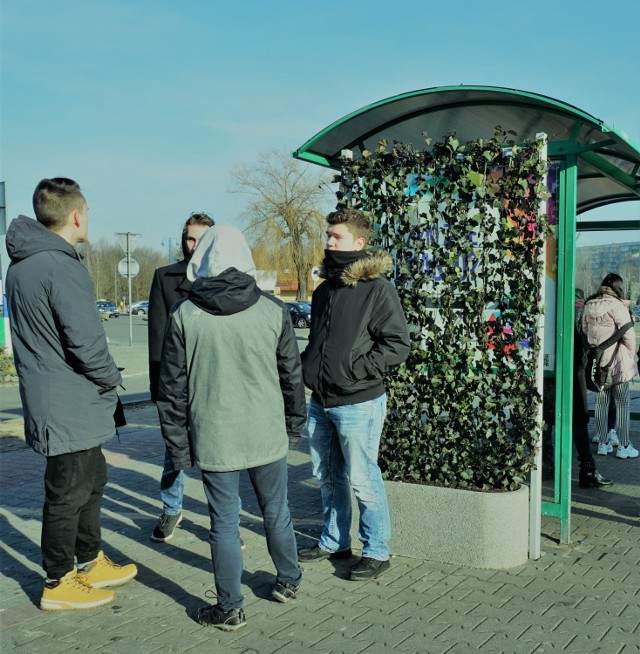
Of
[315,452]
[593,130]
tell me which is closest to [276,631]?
[315,452]

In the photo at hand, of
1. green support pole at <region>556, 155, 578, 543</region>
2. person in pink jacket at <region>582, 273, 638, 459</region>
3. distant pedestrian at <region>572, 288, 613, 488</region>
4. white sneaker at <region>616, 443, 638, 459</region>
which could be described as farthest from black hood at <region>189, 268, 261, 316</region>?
white sneaker at <region>616, 443, 638, 459</region>

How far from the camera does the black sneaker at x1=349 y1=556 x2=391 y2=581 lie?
4.32 meters

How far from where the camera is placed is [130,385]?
15164mm

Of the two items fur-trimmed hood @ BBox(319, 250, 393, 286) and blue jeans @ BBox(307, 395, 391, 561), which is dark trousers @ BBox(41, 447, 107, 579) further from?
fur-trimmed hood @ BBox(319, 250, 393, 286)

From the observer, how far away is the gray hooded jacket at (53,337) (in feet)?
12.3

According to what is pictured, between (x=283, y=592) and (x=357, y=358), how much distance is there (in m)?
1.28

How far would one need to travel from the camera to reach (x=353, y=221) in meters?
4.36

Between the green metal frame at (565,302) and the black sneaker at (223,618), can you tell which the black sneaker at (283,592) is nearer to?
the black sneaker at (223,618)

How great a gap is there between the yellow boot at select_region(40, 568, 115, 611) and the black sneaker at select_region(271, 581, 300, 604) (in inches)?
34.0

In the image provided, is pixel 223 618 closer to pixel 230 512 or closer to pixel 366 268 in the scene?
pixel 230 512

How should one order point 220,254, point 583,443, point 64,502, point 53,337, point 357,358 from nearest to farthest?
point 220,254 < point 53,337 < point 64,502 < point 357,358 < point 583,443

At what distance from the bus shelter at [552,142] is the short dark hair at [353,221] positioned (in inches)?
27.0

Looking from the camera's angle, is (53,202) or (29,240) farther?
(53,202)

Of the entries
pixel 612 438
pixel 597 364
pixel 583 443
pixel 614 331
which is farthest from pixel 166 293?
pixel 612 438
